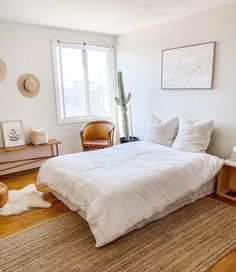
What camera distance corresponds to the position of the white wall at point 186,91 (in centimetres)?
308

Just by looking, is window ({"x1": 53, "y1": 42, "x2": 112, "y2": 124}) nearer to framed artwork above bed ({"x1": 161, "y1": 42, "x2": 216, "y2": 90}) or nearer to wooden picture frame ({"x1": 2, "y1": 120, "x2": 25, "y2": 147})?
wooden picture frame ({"x1": 2, "y1": 120, "x2": 25, "y2": 147})

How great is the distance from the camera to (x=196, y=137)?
317cm

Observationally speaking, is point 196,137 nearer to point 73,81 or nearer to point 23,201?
point 23,201

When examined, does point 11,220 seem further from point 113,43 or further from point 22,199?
point 113,43

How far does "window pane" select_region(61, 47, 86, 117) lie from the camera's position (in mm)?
4292

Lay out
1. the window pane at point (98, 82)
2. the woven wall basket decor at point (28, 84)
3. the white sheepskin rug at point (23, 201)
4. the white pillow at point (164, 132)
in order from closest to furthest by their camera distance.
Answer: the white sheepskin rug at point (23, 201), the white pillow at point (164, 132), the woven wall basket decor at point (28, 84), the window pane at point (98, 82)

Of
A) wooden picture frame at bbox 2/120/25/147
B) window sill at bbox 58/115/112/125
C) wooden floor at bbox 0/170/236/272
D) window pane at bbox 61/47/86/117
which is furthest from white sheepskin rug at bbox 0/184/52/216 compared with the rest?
window pane at bbox 61/47/86/117

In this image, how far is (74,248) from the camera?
2010 millimetres

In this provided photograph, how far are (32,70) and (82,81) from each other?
0.99 meters

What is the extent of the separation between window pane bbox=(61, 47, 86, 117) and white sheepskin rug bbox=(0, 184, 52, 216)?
1799mm

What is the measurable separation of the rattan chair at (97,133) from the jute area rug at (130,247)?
1861 mm

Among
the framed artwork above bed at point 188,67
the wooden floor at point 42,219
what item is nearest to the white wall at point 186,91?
the framed artwork above bed at point 188,67

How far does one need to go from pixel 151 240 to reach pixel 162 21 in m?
3.27

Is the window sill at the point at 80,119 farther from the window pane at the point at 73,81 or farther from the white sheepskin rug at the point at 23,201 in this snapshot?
the white sheepskin rug at the point at 23,201
